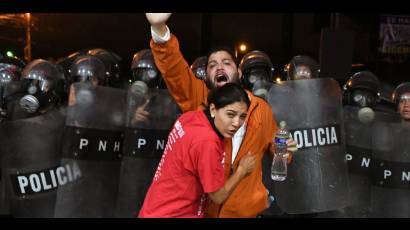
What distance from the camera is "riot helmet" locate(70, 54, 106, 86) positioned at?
13.5 ft

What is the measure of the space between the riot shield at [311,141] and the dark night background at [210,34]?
16.0 ft

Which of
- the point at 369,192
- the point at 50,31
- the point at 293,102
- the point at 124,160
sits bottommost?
the point at 369,192

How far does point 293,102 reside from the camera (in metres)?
4.05

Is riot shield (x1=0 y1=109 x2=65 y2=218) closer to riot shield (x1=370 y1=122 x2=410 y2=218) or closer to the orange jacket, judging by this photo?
the orange jacket

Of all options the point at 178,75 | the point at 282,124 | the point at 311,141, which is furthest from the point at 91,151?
the point at 311,141

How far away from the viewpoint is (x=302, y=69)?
171 inches

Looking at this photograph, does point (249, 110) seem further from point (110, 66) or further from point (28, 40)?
point (28, 40)

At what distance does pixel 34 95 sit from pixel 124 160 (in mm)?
754

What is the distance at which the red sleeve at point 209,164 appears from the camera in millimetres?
2516

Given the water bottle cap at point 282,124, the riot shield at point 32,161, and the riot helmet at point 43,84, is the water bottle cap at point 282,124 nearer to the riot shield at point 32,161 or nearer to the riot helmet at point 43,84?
the riot shield at point 32,161

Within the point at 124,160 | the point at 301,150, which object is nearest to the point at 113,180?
the point at 124,160

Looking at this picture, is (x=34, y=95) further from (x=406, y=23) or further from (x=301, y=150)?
(x=406, y=23)

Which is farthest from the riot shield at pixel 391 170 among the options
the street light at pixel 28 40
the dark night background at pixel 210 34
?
the street light at pixel 28 40

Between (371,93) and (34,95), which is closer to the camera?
(34,95)
